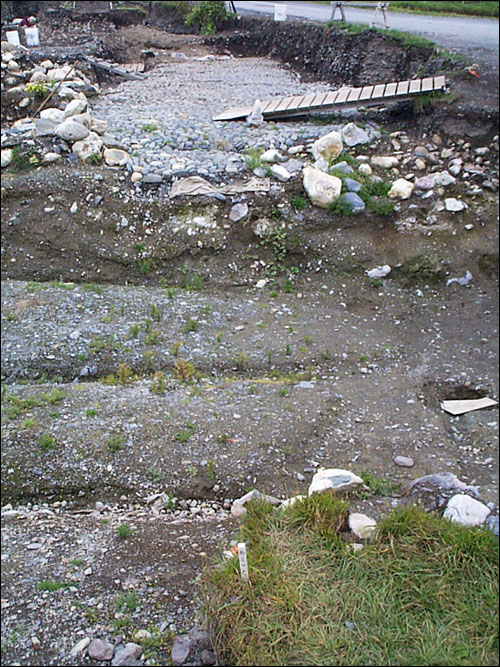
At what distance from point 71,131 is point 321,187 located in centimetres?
373

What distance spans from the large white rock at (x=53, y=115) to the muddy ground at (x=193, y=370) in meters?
1.27

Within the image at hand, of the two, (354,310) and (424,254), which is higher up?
(424,254)

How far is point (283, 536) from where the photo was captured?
10.4 ft

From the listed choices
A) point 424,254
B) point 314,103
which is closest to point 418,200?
point 424,254

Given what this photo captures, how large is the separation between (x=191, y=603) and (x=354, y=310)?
3963 millimetres

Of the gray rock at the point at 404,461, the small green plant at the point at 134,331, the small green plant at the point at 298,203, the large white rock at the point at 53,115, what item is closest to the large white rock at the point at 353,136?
the small green plant at the point at 298,203

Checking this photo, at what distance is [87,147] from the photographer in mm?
7957

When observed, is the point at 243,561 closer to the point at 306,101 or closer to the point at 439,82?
the point at 306,101

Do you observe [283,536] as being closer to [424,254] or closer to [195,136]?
[424,254]

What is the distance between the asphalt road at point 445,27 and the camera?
993 cm

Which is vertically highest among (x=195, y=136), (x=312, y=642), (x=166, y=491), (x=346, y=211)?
(x=195, y=136)

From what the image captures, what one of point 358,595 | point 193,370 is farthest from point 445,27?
point 358,595

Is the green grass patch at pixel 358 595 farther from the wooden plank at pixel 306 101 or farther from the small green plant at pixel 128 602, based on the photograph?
the wooden plank at pixel 306 101

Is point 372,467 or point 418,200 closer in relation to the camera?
point 372,467
